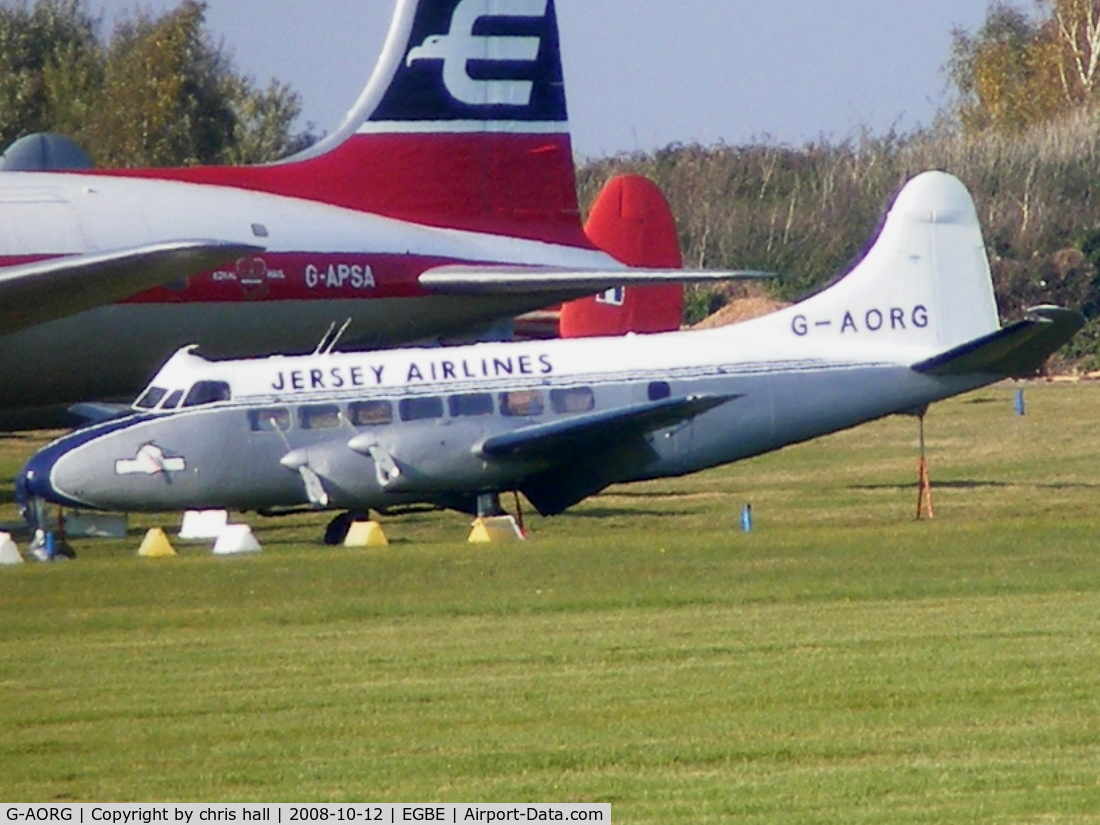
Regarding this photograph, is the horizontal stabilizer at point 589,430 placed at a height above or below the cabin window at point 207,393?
below

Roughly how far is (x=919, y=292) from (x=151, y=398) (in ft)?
24.5

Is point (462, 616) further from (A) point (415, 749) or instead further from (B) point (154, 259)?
(B) point (154, 259)

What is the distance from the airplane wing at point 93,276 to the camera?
21703 mm

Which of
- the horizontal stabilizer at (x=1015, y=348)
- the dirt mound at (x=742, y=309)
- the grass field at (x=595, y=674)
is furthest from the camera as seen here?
the dirt mound at (x=742, y=309)

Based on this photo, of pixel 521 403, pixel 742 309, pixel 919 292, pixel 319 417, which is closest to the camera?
pixel 319 417

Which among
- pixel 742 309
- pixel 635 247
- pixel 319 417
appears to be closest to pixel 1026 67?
pixel 742 309

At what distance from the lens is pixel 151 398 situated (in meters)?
21.2

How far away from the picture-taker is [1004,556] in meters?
16.4

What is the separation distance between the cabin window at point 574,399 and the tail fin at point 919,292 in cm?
194

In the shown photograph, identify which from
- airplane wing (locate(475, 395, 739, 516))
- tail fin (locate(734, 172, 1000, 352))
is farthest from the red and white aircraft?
tail fin (locate(734, 172, 1000, 352))

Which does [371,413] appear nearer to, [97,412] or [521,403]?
[521,403]

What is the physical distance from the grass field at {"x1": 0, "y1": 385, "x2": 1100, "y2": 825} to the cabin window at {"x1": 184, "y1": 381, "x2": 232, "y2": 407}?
64.4 inches

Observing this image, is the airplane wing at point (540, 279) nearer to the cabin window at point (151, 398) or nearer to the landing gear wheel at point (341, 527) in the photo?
the landing gear wheel at point (341, 527)

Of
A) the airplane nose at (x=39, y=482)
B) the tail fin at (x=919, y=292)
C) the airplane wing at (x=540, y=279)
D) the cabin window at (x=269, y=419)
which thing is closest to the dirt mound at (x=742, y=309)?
the airplane wing at (x=540, y=279)
